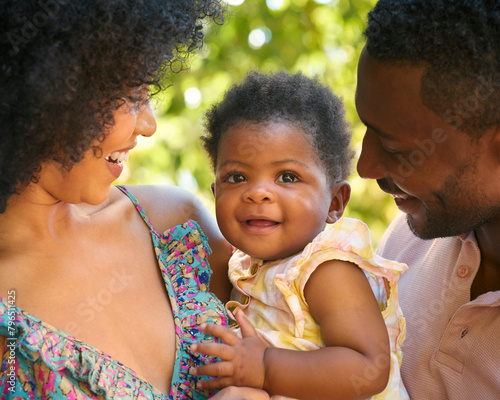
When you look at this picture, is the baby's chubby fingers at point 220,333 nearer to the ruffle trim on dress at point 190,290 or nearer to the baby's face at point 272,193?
the ruffle trim on dress at point 190,290

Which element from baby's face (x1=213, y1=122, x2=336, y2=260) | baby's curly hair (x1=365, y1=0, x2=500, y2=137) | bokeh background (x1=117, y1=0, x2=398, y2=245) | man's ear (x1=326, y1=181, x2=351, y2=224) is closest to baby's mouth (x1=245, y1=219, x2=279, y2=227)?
baby's face (x1=213, y1=122, x2=336, y2=260)

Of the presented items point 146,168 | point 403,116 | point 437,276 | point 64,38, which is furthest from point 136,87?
point 146,168

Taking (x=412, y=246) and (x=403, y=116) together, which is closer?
(x=403, y=116)

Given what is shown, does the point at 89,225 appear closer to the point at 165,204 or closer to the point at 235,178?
the point at 165,204

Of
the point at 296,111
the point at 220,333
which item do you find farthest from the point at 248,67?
the point at 220,333

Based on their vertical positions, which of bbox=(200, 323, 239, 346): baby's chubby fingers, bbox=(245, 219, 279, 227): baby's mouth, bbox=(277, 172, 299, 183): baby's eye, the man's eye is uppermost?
the man's eye

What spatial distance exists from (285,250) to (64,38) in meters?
0.95

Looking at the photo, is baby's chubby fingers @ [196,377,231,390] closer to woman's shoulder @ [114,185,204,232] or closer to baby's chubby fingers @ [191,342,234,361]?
baby's chubby fingers @ [191,342,234,361]

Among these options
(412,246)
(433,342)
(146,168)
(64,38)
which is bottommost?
(433,342)

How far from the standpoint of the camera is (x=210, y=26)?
6.97 feet

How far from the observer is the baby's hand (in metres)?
1.76

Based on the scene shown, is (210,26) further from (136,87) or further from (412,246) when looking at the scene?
(412,246)

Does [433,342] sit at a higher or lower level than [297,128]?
lower

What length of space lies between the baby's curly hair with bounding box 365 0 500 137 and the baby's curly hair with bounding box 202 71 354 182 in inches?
15.1
